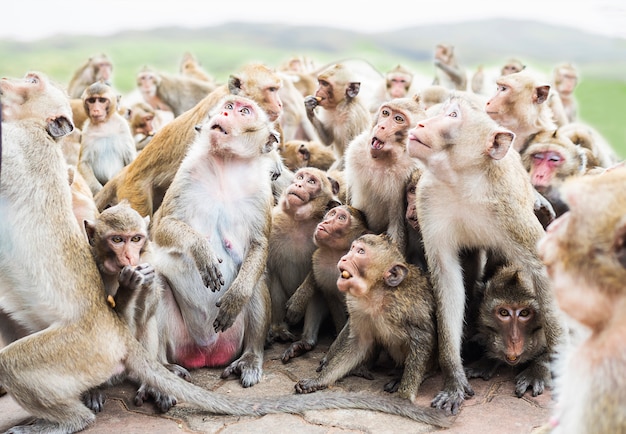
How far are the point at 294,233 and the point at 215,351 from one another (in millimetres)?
959

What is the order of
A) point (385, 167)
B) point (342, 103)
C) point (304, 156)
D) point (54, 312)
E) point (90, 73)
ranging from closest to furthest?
point (54, 312) → point (385, 167) → point (304, 156) → point (342, 103) → point (90, 73)

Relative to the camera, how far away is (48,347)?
3.36 metres

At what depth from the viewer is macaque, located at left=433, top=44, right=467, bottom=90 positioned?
10125mm

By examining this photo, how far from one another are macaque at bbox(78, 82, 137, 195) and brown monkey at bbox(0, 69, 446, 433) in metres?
3.13

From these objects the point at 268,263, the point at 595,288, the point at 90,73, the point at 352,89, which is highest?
the point at 595,288

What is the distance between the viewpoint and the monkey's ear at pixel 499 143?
366 centimetres

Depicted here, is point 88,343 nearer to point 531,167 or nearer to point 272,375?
point 272,375

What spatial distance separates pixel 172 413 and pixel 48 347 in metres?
0.73

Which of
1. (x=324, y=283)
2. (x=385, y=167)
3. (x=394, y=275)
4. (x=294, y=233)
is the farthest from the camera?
(x=294, y=233)

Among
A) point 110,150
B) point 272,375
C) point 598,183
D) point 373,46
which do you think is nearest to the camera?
point 598,183

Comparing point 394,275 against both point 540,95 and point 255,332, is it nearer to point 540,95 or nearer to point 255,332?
point 255,332

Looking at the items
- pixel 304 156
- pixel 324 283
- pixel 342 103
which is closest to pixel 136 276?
pixel 324 283

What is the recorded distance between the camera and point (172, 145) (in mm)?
5215

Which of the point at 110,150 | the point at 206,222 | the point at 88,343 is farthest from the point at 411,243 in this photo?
the point at 110,150
